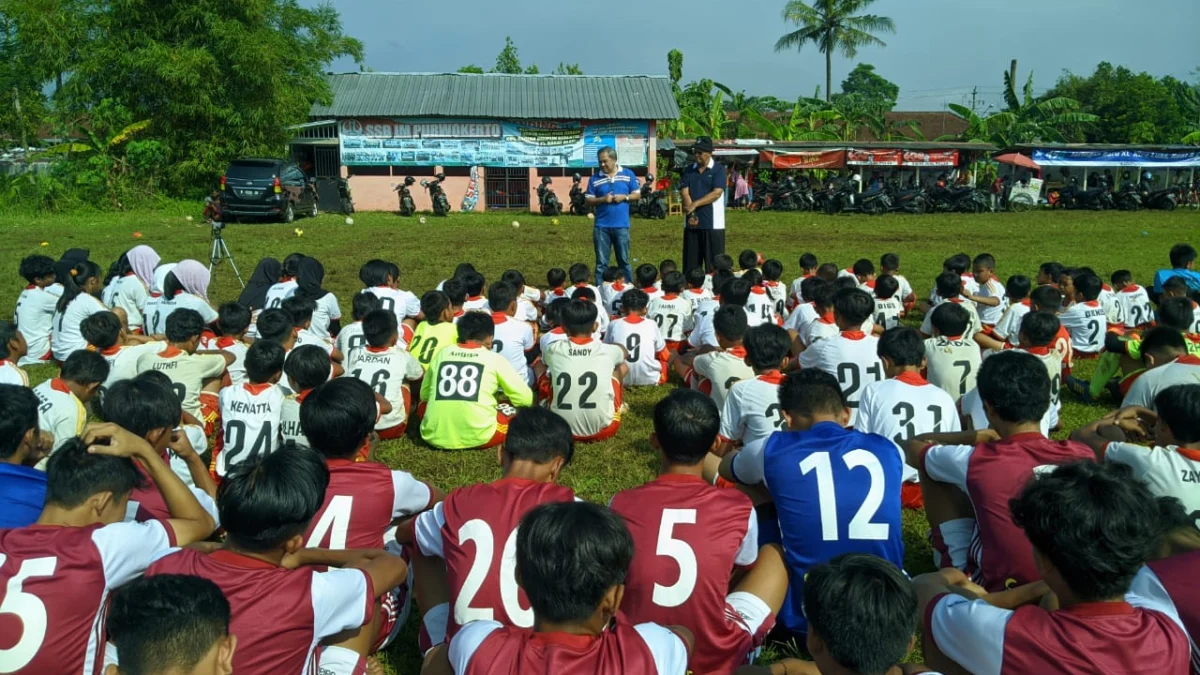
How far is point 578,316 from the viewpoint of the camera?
5.69 m

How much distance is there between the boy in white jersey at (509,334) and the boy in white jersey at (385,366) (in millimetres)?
870

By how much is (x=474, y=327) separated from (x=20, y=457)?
103 inches

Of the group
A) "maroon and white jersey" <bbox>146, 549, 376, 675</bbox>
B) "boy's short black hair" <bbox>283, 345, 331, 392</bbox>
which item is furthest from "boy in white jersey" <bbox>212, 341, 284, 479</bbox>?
"maroon and white jersey" <bbox>146, 549, 376, 675</bbox>

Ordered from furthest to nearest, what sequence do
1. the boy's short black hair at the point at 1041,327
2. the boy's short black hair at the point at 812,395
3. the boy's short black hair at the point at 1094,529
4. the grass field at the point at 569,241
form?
the grass field at the point at 569,241, the boy's short black hair at the point at 1041,327, the boy's short black hair at the point at 812,395, the boy's short black hair at the point at 1094,529

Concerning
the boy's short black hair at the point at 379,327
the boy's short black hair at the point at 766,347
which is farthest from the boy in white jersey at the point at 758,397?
the boy's short black hair at the point at 379,327

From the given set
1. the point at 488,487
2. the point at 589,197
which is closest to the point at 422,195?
the point at 589,197

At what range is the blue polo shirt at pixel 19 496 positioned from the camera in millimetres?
2912

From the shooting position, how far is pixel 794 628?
3275 mm

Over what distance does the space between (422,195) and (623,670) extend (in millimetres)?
23259

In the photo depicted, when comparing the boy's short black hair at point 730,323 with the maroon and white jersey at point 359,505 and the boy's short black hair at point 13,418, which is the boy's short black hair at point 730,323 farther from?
the boy's short black hair at point 13,418

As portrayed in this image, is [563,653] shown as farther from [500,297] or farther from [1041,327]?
[500,297]

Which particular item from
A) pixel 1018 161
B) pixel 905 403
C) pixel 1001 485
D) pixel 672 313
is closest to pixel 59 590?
pixel 1001 485

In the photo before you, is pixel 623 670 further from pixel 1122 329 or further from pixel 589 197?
pixel 589 197

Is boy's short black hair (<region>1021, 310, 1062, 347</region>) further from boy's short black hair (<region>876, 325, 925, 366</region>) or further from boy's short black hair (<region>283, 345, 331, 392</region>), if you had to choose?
boy's short black hair (<region>283, 345, 331, 392</region>)
